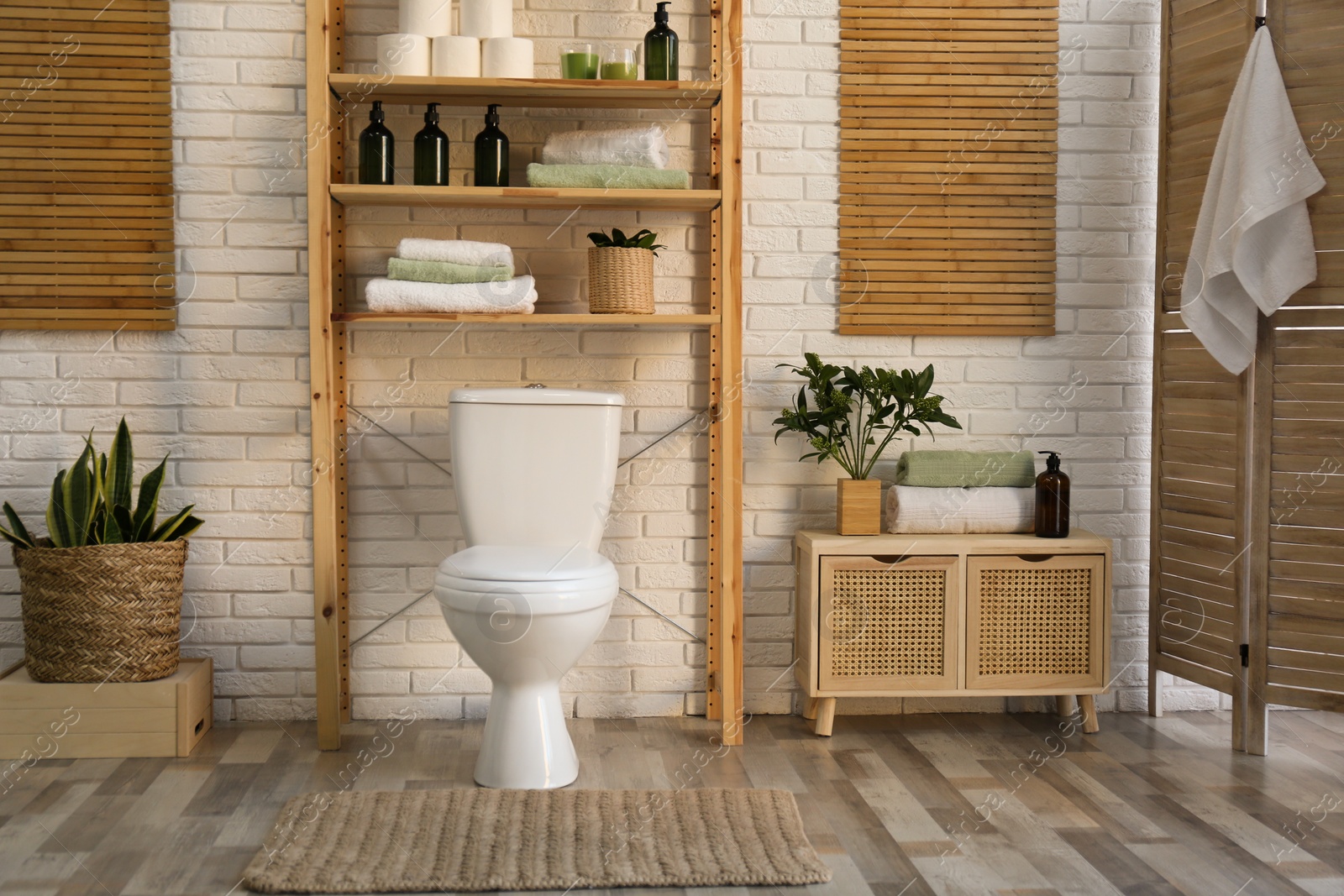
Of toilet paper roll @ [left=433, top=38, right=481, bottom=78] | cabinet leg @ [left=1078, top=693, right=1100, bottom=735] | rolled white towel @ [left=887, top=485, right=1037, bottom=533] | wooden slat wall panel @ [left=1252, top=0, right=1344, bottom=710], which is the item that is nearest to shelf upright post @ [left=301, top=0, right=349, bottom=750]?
toilet paper roll @ [left=433, top=38, right=481, bottom=78]

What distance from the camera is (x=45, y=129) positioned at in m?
2.47

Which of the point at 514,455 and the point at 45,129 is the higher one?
the point at 45,129

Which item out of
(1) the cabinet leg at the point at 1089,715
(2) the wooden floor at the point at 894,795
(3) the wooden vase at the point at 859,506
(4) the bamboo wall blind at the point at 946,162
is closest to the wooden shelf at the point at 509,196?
(4) the bamboo wall blind at the point at 946,162

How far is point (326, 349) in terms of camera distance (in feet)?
7.65

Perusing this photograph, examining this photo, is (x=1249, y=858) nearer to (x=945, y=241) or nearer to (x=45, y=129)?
(x=945, y=241)

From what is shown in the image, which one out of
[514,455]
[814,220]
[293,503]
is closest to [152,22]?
[293,503]

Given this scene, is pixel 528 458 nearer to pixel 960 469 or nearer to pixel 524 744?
pixel 524 744

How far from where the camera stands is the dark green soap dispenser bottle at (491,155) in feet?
7.84

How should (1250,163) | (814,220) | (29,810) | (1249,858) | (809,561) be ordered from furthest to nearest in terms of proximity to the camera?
(814,220)
(809,561)
(1250,163)
(29,810)
(1249,858)

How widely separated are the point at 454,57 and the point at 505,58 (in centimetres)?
11

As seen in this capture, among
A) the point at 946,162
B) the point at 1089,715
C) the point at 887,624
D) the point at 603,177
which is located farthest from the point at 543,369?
the point at 1089,715

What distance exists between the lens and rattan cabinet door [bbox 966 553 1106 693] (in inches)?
97.0

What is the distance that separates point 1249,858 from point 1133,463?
45.0 inches

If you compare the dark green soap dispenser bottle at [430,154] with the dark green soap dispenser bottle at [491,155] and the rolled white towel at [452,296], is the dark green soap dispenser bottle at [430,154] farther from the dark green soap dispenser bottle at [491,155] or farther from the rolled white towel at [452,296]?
the rolled white towel at [452,296]
